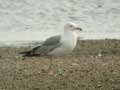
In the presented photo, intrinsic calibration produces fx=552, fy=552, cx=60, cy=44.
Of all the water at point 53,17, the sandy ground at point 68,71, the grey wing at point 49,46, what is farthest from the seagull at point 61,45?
the water at point 53,17

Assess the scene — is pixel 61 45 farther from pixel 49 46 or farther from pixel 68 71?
pixel 68 71

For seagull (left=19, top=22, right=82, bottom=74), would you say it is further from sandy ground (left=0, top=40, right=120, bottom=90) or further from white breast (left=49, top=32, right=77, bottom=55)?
sandy ground (left=0, top=40, right=120, bottom=90)

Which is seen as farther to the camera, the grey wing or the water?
the water

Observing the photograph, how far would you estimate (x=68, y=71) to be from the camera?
962 cm

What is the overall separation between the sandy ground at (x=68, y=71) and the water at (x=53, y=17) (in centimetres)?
330

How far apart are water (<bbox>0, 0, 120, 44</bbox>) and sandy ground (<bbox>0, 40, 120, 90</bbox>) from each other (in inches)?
130

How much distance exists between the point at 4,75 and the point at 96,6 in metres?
15.2

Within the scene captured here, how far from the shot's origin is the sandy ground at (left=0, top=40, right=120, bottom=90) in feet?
27.8

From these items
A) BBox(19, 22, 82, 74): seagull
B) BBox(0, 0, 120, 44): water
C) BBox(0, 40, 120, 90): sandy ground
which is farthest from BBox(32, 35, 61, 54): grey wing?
BBox(0, 0, 120, 44): water

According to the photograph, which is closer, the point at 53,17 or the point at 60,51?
the point at 60,51

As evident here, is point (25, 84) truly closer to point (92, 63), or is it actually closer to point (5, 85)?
point (5, 85)

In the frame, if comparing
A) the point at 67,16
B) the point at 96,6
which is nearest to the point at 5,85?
the point at 67,16

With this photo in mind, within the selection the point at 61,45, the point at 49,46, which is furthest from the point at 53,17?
the point at 61,45

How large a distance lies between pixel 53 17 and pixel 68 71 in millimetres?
11209
